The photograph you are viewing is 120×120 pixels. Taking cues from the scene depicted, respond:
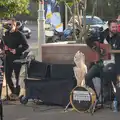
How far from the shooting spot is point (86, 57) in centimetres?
772

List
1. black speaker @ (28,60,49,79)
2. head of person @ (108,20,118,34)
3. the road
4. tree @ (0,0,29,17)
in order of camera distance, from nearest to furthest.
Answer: the road < head of person @ (108,20,118,34) < black speaker @ (28,60,49,79) < tree @ (0,0,29,17)

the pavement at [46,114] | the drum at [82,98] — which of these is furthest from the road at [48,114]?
the drum at [82,98]

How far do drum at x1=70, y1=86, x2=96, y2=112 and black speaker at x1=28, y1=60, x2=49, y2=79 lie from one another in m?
0.77

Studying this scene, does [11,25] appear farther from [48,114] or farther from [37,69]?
[48,114]

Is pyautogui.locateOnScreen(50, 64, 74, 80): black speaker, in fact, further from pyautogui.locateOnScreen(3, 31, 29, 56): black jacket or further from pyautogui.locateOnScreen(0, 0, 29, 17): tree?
pyautogui.locateOnScreen(0, 0, 29, 17): tree

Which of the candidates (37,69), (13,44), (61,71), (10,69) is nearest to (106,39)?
(61,71)

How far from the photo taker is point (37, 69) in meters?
7.56

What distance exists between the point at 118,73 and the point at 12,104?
7.16ft

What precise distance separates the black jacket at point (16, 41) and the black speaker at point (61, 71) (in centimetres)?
92

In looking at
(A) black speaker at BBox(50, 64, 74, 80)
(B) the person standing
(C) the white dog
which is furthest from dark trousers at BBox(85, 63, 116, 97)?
(B) the person standing

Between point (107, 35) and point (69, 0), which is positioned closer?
point (107, 35)

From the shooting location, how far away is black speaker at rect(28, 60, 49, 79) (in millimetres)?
7460

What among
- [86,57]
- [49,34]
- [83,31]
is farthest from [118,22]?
[49,34]

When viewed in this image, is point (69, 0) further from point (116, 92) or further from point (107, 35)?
point (116, 92)
